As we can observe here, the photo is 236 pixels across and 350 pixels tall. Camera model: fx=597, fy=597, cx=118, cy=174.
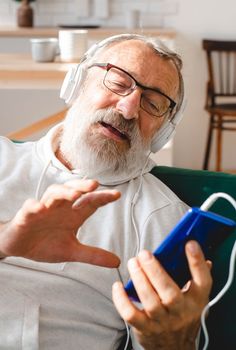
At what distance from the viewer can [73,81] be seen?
1482 mm

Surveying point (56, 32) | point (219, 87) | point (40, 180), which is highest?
point (56, 32)

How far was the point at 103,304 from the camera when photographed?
128 centimetres

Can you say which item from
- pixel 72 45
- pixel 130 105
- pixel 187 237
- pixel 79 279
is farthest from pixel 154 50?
pixel 72 45

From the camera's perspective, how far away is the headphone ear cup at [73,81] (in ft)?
4.84

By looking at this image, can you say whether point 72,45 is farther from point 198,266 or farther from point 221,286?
point 198,266

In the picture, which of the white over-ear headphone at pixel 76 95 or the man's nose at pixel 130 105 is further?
the white over-ear headphone at pixel 76 95

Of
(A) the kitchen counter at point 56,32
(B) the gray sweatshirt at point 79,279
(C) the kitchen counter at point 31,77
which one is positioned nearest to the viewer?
(B) the gray sweatshirt at point 79,279

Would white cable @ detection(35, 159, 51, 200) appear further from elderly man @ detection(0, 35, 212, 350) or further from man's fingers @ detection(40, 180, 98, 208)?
man's fingers @ detection(40, 180, 98, 208)

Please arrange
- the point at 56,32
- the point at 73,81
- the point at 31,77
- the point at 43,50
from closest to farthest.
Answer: the point at 73,81 → the point at 31,77 → the point at 43,50 → the point at 56,32

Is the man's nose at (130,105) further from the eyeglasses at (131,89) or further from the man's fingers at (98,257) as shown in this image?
the man's fingers at (98,257)

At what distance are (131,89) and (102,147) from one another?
0.51 ft

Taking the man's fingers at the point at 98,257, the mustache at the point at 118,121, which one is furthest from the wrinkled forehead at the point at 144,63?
the man's fingers at the point at 98,257

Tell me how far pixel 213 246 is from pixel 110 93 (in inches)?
22.5

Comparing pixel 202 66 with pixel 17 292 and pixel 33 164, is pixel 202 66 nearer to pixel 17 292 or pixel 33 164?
pixel 33 164
